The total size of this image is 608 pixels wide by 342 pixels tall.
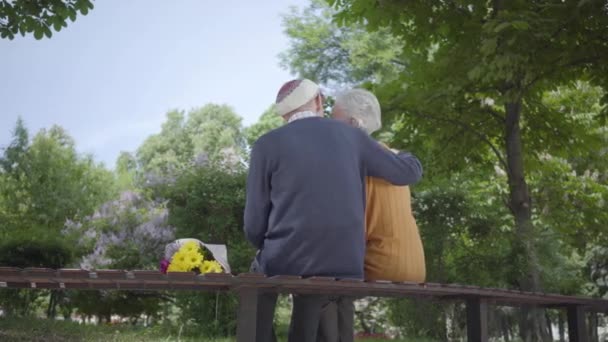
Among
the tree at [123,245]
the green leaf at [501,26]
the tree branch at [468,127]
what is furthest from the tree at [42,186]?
the green leaf at [501,26]

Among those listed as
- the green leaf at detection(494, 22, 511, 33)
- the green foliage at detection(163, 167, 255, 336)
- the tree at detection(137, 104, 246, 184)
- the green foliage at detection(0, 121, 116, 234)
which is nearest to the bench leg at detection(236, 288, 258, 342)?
the green leaf at detection(494, 22, 511, 33)

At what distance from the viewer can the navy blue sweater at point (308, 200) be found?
2.92m

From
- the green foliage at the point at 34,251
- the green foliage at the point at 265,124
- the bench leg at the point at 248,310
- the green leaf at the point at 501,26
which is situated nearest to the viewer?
the bench leg at the point at 248,310

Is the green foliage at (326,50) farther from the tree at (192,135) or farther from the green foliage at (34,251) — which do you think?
the tree at (192,135)

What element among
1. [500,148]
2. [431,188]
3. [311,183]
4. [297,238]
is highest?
[500,148]

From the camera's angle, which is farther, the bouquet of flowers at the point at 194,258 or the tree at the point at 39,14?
the tree at the point at 39,14

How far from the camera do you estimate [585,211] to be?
14477 mm

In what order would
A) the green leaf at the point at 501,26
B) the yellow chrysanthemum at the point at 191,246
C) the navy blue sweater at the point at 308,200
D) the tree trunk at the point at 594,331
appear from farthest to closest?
the green leaf at the point at 501,26 → the tree trunk at the point at 594,331 → the yellow chrysanthemum at the point at 191,246 → the navy blue sweater at the point at 308,200

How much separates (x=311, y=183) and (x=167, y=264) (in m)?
0.94

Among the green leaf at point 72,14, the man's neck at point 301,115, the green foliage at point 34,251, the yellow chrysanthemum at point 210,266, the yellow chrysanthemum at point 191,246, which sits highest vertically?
the green leaf at point 72,14

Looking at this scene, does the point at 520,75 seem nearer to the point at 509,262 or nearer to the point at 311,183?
the point at 509,262

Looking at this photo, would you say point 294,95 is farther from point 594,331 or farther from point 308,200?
point 594,331

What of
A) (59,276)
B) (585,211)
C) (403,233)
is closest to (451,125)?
(585,211)

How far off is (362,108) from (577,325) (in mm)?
2961
